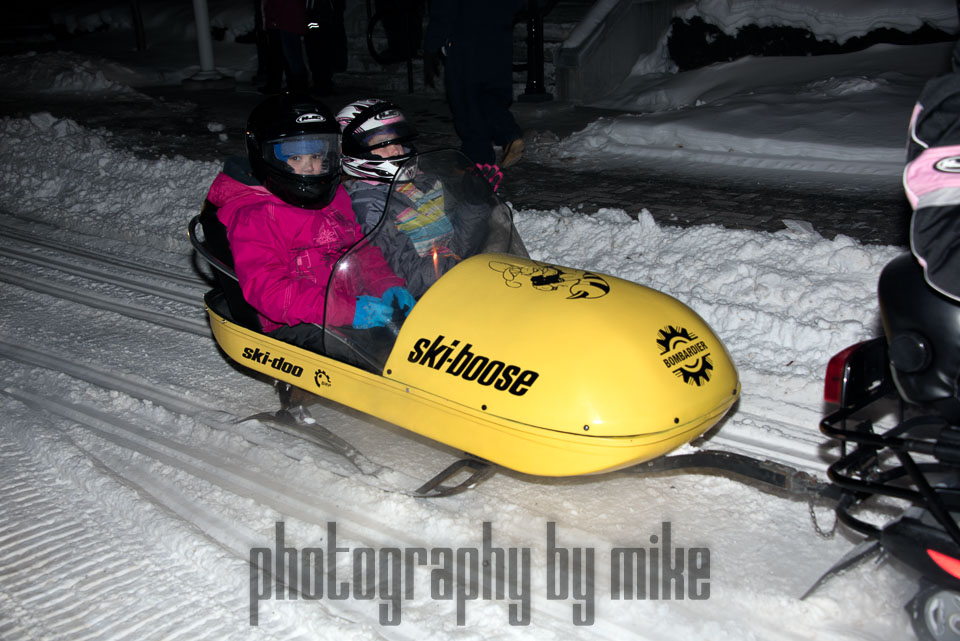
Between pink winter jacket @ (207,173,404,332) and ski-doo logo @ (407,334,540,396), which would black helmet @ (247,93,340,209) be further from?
ski-doo logo @ (407,334,540,396)

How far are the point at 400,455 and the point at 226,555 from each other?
3.30 feet

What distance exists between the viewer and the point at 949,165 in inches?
88.0

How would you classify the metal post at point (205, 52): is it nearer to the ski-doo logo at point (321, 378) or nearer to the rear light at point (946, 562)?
the ski-doo logo at point (321, 378)

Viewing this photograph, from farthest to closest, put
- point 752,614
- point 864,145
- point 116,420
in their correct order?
1. point 864,145
2. point 116,420
3. point 752,614

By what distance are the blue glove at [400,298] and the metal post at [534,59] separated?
25.1 feet

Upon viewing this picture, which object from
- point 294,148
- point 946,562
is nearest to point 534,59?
point 294,148

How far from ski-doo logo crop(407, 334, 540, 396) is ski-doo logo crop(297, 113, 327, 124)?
4.09 ft

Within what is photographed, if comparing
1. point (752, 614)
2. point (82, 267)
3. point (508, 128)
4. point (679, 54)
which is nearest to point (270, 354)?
point (752, 614)

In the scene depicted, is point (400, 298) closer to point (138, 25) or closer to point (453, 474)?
point (453, 474)

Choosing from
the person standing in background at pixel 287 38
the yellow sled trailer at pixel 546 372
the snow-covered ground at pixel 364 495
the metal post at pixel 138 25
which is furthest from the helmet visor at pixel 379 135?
the metal post at pixel 138 25

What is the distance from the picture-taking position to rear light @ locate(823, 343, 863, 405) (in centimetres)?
276

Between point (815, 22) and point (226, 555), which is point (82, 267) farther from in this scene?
point (815, 22)

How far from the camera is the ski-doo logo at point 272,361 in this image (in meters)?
3.83

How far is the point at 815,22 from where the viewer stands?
1028cm
